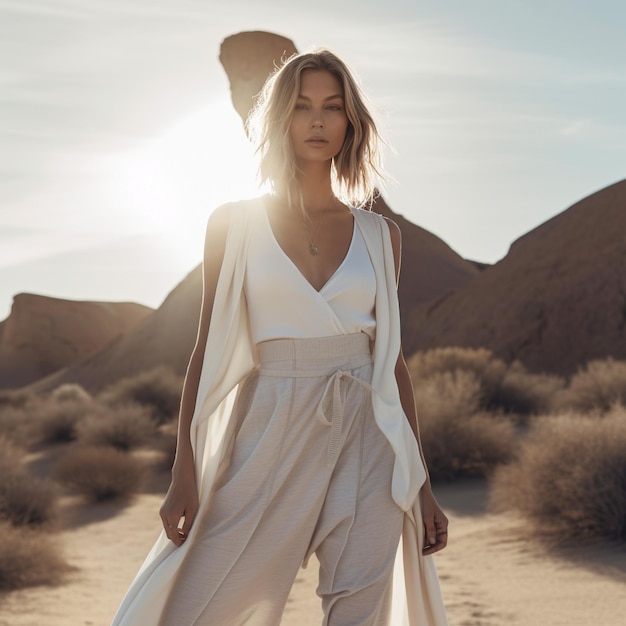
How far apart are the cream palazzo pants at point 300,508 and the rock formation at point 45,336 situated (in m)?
51.5

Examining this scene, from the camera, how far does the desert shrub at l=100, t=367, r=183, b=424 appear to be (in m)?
21.5

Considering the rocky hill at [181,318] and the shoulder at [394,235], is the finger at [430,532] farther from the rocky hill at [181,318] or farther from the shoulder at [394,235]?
the rocky hill at [181,318]

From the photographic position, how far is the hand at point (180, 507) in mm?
2590

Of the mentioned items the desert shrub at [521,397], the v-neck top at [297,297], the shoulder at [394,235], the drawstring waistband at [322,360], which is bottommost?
the desert shrub at [521,397]

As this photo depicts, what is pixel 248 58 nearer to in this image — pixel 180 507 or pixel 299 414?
pixel 299 414

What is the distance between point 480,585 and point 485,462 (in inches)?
197

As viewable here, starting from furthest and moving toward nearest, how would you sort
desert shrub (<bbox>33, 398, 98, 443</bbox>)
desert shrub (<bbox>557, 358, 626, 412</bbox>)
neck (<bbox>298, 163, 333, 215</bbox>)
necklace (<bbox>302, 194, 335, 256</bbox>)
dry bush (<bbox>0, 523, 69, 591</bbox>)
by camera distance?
desert shrub (<bbox>33, 398, 98, 443</bbox>)
desert shrub (<bbox>557, 358, 626, 412</bbox>)
dry bush (<bbox>0, 523, 69, 591</bbox>)
neck (<bbox>298, 163, 333, 215</bbox>)
necklace (<bbox>302, 194, 335, 256</bbox>)

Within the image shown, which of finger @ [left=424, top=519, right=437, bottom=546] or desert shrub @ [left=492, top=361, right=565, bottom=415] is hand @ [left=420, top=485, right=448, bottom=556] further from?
desert shrub @ [left=492, top=361, right=565, bottom=415]

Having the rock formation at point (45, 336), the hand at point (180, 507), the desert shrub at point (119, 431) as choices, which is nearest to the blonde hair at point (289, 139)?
the hand at point (180, 507)

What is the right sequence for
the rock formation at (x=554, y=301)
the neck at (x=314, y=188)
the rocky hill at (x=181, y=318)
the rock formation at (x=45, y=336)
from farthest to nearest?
1. the rock formation at (x=45, y=336)
2. the rocky hill at (x=181, y=318)
3. the rock formation at (x=554, y=301)
4. the neck at (x=314, y=188)

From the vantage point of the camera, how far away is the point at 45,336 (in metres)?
54.6

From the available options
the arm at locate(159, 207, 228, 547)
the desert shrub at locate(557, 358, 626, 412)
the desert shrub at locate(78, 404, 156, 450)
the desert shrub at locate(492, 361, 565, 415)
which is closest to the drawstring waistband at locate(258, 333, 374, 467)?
the arm at locate(159, 207, 228, 547)

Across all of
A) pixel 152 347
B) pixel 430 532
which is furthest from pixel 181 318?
pixel 430 532

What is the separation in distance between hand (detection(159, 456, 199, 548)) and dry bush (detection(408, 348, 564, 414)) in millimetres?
12943
